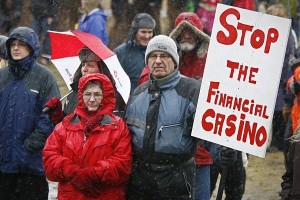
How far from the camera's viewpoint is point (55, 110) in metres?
7.39

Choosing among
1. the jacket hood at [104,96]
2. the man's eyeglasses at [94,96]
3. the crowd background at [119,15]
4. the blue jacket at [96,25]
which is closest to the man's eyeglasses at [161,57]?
the jacket hood at [104,96]

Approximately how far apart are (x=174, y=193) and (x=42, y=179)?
5.37 ft

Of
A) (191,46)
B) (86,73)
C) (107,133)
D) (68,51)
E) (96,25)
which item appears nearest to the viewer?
(107,133)

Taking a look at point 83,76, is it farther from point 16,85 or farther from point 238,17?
point 238,17

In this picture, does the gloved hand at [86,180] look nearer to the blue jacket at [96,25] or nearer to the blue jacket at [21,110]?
the blue jacket at [21,110]

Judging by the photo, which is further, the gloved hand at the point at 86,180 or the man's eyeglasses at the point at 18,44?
the man's eyeglasses at the point at 18,44

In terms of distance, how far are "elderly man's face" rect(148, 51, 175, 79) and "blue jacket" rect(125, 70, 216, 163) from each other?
6 centimetres

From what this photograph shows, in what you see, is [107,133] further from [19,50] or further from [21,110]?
[19,50]

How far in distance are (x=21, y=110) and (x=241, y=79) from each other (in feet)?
7.34

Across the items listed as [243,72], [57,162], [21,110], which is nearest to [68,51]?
[21,110]

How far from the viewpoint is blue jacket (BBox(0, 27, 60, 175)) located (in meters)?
7.85

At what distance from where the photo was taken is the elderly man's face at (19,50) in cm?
789

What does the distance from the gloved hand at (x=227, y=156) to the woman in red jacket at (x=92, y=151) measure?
66 cm

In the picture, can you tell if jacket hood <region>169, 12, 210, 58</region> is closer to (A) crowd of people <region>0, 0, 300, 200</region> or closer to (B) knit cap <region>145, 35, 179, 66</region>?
(A) crowd of people <region>0, 0, 300, 200</region>
